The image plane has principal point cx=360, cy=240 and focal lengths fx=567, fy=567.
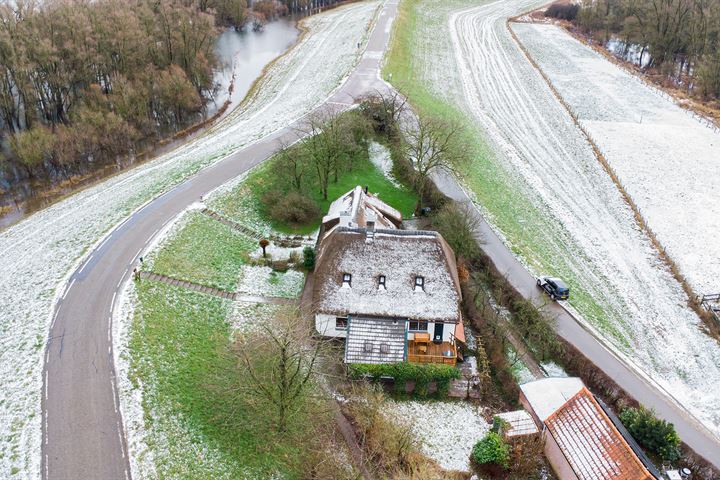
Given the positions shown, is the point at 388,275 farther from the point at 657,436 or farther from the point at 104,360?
the point at 104,360

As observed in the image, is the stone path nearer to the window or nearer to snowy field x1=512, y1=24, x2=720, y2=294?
the window

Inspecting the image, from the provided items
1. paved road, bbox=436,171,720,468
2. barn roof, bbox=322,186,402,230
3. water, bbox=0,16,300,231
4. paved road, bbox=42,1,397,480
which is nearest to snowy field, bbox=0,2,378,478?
paved road, bbox=42,1,397,480

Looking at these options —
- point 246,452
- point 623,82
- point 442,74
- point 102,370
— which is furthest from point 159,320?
point 623,82

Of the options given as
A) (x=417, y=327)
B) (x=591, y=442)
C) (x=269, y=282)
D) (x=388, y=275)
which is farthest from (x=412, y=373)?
(x=269, y=282)

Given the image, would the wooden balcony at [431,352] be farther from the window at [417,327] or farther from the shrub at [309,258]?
the shrub at [309,258]

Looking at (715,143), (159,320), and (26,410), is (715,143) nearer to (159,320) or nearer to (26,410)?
(159,320)

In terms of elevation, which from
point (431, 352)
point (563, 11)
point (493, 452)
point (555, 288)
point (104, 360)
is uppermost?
point (563, 11)

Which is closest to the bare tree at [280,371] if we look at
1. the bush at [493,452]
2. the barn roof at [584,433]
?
the bush at [493,452]
